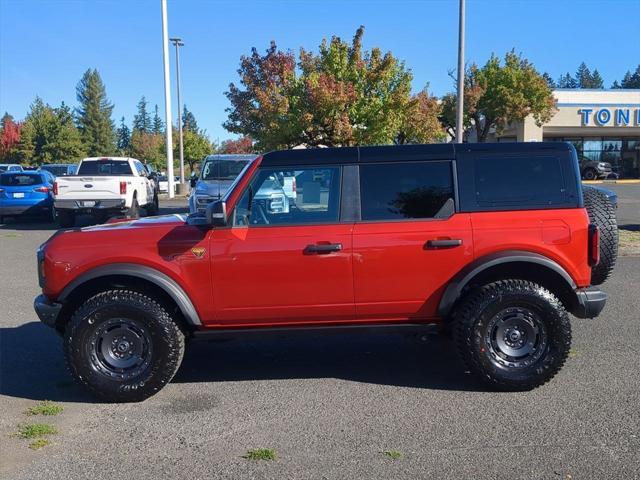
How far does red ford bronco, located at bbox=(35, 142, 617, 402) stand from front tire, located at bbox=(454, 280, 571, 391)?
1 cm

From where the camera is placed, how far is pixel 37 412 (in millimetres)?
4660

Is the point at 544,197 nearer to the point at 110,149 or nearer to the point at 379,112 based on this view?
the point at 379,112

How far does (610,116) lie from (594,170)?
14.2 ft

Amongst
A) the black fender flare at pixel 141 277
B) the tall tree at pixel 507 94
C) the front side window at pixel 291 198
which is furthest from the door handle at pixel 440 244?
the tall tree at pixel 507 94

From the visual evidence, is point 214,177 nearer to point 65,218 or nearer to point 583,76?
point 65,218

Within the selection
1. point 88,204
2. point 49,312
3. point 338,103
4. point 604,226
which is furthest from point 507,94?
point 49,312

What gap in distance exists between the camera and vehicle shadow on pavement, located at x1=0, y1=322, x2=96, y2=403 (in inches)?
200

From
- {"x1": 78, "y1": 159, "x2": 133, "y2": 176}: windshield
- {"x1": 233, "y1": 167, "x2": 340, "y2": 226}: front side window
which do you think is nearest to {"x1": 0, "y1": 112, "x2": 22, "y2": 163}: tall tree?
{"x1": 78, "y1": 159, "x2": 133, "y2": 176}: windshield

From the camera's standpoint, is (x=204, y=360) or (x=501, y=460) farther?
(x=204, y=360)

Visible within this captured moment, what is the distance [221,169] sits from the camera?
15.8 metres

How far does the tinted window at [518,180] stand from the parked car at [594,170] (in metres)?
37.2

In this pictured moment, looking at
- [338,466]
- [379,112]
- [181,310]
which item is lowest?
[338,466]

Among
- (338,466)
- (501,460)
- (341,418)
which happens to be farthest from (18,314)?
(501,460)

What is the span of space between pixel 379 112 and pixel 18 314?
44.5 feet
